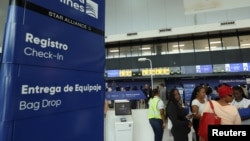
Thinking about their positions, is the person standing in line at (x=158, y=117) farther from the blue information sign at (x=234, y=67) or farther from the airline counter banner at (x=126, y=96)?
the blue information sign at (x=234, y=67)

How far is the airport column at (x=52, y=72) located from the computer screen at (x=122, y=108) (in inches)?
145

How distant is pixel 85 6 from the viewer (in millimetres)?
1019

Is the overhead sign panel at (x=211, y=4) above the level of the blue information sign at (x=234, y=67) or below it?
above

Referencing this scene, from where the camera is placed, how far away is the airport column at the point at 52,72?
0.64m

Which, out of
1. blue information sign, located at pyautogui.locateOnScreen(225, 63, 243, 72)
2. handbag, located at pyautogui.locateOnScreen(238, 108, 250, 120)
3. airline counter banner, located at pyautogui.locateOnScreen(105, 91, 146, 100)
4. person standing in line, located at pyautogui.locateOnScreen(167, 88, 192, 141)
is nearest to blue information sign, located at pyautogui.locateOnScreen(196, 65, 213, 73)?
blue information sign, located at pyautogui.locateOnScreen(225, 63, 243, 72)

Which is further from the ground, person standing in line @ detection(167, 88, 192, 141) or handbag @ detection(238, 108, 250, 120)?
handbag @ detection(238, 108, 250, 120)

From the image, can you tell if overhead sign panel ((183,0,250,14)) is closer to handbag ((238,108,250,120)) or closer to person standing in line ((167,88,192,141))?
person standing in line ((167,88,192,141))

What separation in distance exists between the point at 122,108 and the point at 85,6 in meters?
3.89

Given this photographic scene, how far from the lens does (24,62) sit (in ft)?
2.18

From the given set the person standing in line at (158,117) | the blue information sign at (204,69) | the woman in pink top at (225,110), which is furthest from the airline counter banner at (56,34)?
the blue information sign at (204,69)

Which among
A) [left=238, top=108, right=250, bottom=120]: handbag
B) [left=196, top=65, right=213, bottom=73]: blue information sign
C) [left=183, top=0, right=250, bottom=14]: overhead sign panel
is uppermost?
[left=183, top=0, right=250, bottom=14]: overhead sign panel

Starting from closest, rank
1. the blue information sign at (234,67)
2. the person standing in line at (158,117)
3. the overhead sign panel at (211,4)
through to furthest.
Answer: the person standing in line at (158,117) → the overhead sign panel at (211,4) → the blue information sign at (234,67)

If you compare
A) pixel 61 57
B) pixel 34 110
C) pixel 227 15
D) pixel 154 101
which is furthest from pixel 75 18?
pixel 227 15

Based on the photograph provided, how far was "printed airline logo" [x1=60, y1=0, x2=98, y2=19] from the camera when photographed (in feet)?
3.01
